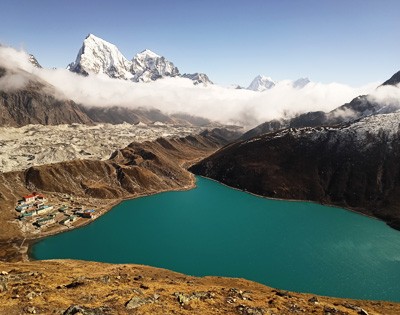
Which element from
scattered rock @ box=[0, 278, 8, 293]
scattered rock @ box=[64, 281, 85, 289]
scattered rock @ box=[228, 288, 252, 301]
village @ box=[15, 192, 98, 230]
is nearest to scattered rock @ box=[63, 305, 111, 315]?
scattered rock @ box=[64, 281, 85, 289]

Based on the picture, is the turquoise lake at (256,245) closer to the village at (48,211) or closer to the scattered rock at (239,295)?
the village at (48,211)

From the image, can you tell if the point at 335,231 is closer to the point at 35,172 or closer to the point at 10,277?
the point at 10,277

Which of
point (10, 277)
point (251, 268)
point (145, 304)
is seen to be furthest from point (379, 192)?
point (10, 277)

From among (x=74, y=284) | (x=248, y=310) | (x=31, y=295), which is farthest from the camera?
(x=74, y=284)

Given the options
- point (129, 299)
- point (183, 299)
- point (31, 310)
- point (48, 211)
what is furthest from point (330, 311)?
point (48, 211)

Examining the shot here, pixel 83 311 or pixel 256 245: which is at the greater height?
pixel 83 311

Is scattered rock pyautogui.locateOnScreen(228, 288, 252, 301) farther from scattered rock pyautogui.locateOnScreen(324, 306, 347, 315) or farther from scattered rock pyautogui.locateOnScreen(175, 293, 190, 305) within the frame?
scattered rock pyautogui.locateOnScreen(324, 306, 347, 315)

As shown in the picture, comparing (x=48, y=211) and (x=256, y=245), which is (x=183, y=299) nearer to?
(x=256, y=245)
